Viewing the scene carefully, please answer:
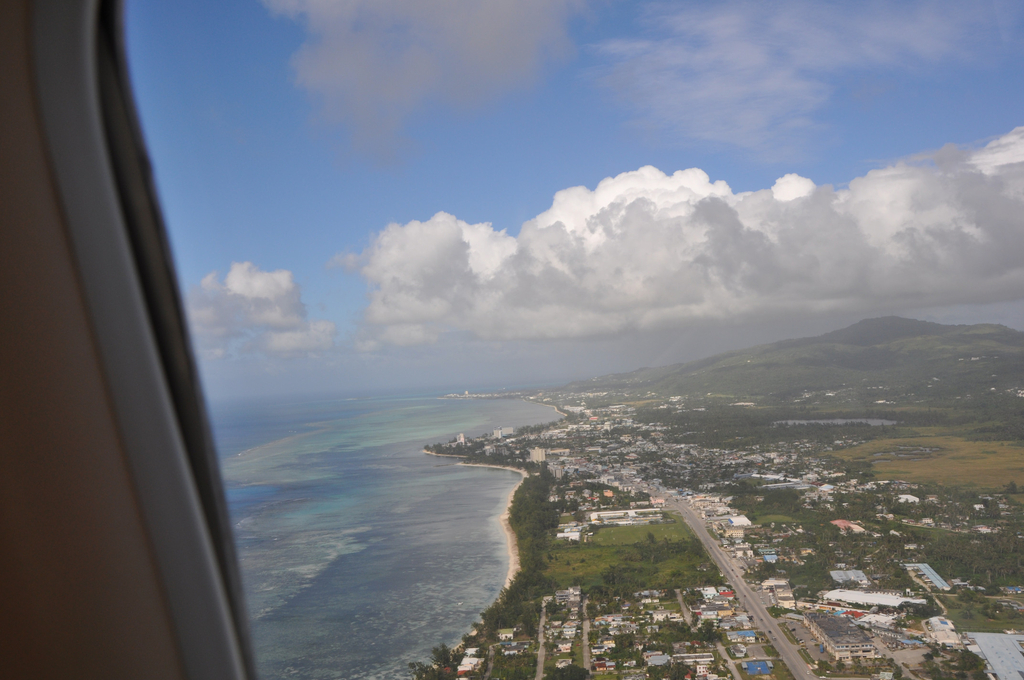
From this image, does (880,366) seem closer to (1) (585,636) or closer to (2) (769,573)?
(2) (769,573)

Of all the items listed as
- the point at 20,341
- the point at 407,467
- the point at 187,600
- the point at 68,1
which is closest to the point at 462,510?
the point at 407,467

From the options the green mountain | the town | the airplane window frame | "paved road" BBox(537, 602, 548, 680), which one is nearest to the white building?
the town

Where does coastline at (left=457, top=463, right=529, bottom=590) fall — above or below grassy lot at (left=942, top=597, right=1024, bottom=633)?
above

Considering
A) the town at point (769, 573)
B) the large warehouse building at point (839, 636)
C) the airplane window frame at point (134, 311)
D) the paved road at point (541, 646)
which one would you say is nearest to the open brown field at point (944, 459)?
the town at point (769, 573)

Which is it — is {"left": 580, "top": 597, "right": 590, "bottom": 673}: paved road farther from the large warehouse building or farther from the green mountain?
the green mountain

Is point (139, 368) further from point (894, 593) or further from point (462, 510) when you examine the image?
point (894, 593)
